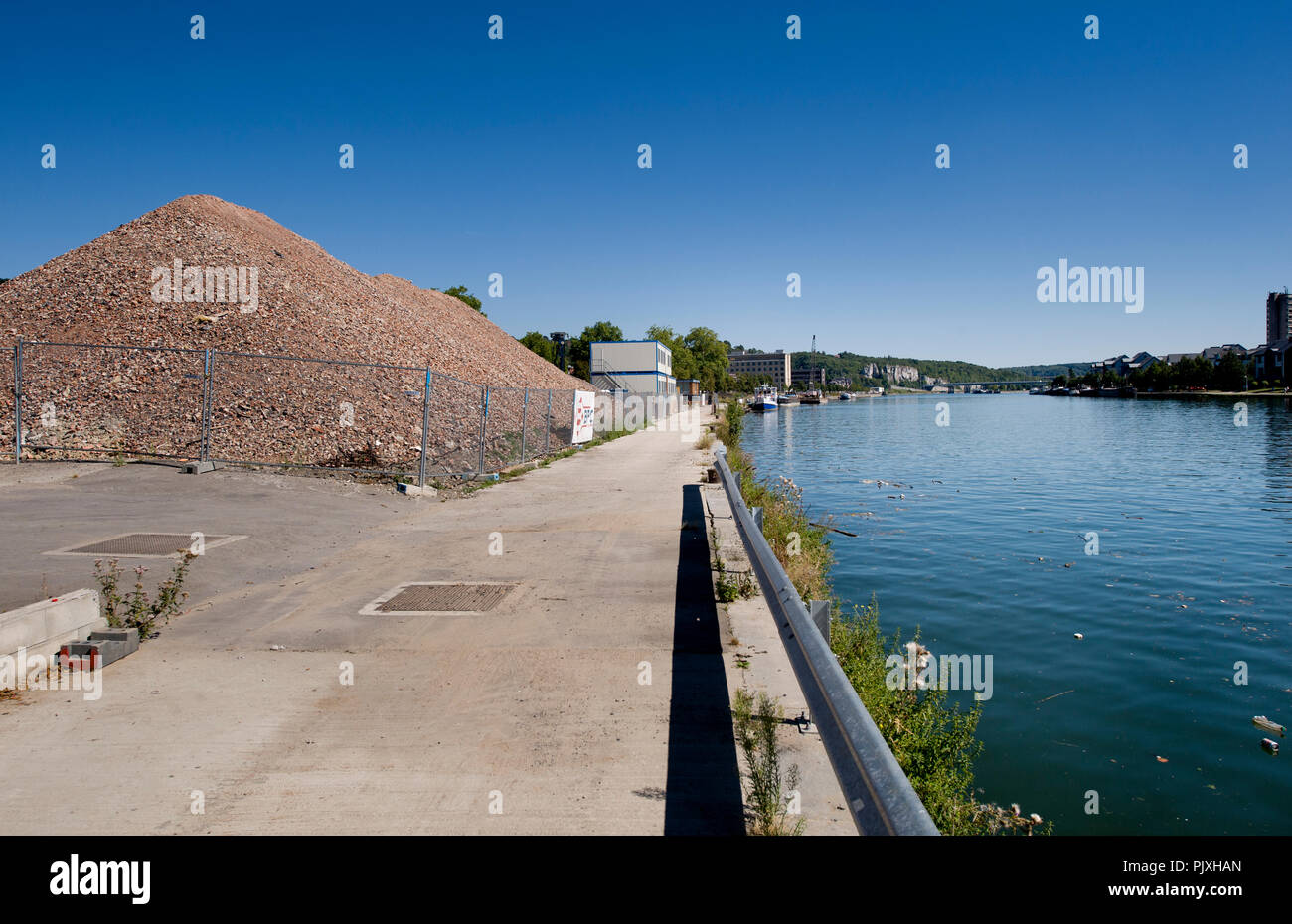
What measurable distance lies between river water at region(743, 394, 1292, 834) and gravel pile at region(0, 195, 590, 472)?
10760mm

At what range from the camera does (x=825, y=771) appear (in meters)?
3.79

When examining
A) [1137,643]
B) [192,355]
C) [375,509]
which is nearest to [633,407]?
[192,355]

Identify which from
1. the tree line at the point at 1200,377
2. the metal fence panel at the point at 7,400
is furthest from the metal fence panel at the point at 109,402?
the tree line at the point at 1200,377

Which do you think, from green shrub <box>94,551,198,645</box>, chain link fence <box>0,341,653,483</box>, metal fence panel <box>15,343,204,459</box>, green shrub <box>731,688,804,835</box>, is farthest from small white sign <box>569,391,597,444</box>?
green shrub <box>731,688,804,835</box>

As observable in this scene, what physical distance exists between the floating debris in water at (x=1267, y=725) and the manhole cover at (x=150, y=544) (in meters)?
10.9

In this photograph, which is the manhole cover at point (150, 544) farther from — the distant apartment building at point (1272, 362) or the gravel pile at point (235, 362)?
the distant apartment building at point (1272, 362)

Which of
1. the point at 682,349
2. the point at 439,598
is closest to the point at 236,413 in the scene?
the point at 439,598

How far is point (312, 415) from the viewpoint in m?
18.8

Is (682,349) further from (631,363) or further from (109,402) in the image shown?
(109,402)

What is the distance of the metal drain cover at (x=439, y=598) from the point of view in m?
6.98

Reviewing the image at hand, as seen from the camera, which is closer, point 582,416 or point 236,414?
point 236,414

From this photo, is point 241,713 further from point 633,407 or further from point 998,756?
point 633,407

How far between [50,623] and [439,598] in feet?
9.99
